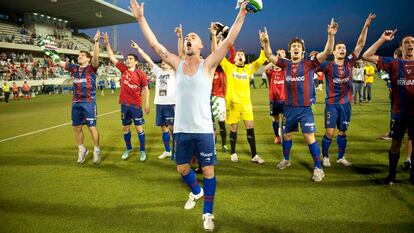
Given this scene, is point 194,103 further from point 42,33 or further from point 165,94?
point 42,33

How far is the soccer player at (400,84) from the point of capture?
4.71 m

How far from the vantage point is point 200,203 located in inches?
176

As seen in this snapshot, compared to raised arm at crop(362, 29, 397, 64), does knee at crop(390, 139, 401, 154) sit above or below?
below

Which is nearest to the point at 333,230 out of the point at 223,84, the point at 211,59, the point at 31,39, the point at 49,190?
the point at 211,59

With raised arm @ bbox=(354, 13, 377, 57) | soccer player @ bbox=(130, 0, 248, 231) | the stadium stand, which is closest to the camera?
soccer player @ bbox=(130, 0, 248, 231)

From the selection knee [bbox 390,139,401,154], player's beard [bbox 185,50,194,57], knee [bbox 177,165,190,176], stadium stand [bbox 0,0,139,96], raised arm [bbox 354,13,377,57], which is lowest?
knee [bbox 177,165,190,176]

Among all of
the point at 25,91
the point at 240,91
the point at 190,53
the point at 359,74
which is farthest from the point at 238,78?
the point at 25,91

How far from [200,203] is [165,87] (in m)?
3.15

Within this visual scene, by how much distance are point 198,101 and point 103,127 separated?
8.92 metres

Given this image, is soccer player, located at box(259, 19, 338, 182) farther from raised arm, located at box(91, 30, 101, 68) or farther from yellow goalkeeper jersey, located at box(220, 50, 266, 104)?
raised arm, located at box(91, 30, 101, 68)

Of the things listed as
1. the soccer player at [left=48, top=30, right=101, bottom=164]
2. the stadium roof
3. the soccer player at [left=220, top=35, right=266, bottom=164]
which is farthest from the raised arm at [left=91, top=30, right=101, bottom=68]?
the stadium roof

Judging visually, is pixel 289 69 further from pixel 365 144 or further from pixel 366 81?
pixel 366 81

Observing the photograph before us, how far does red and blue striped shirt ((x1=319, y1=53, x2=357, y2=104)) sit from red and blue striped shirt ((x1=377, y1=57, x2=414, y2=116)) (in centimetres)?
96

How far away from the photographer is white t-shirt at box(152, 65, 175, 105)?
22.0 feet
